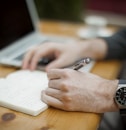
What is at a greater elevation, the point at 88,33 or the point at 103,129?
the point at 88,33

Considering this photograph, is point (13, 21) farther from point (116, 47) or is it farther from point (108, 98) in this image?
point (108, 98)

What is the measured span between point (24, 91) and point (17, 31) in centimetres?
47

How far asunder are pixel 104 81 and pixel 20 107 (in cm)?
25

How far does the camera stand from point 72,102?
749 millimetres

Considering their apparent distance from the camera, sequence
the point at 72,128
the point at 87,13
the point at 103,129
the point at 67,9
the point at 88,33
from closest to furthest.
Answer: the point at 72,128 → the point at 103,129 → the point at 88,33 → the point at 67,9 → the point at 87,13

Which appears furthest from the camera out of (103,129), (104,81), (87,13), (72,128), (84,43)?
(87,13)

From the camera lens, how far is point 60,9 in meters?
1.88

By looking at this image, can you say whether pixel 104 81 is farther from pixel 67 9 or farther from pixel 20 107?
pixel 67 9

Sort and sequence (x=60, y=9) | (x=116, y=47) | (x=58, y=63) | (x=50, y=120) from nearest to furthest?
(x=50, y=120) < (x=58, y=63) < (x=116, y=47) < (x=60, y=9)

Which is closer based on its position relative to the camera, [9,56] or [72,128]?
[72,128]

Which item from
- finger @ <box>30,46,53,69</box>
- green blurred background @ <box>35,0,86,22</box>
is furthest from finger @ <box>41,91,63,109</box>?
green blurred background @ <box>35,0,86,22</box>

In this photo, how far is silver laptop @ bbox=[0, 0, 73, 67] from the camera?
1125 millimetres

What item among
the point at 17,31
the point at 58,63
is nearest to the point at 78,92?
the point at 58,63

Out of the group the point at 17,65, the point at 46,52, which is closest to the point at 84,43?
the point at 46,52
